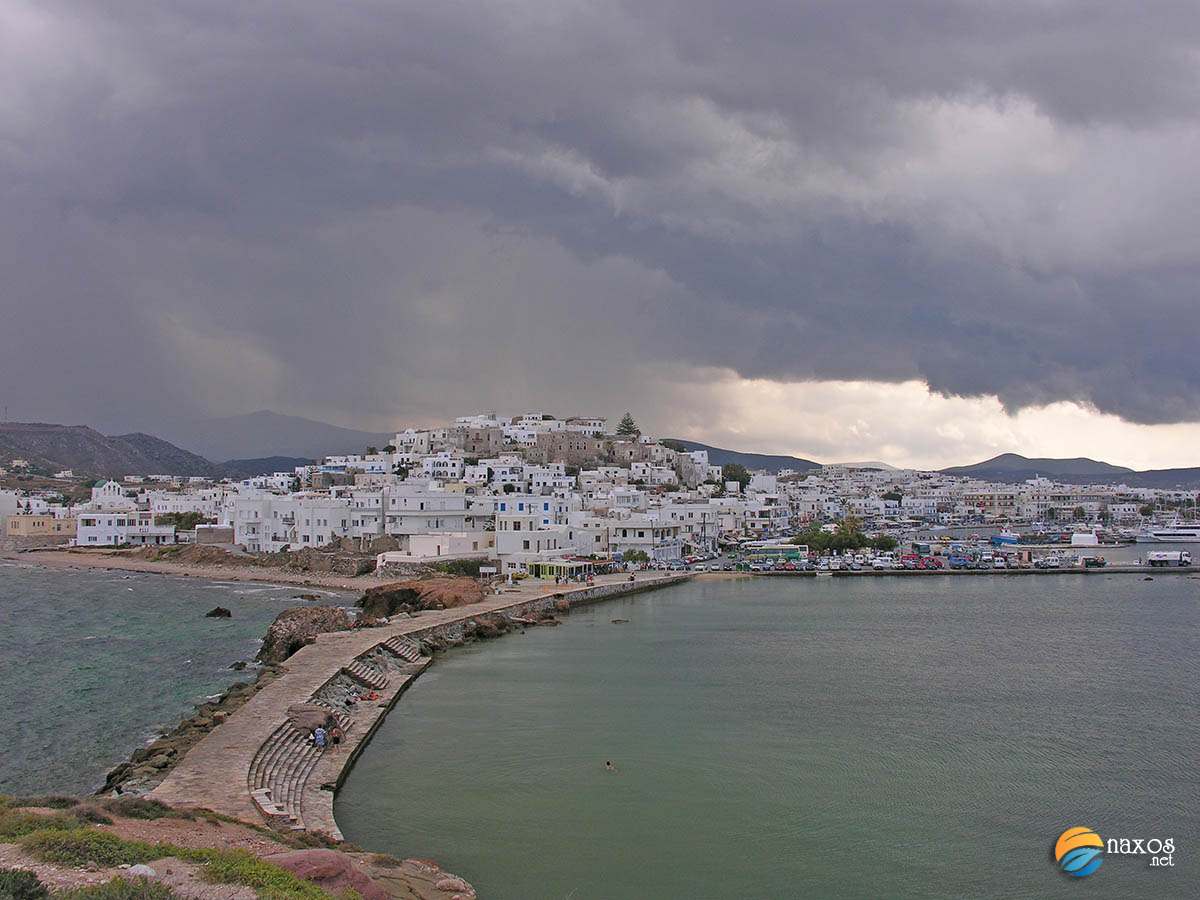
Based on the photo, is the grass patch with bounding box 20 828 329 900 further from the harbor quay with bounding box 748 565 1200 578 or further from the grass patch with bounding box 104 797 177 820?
the harbor quay with bounding box 748 565 1200 578

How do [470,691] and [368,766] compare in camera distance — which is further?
[470,691]

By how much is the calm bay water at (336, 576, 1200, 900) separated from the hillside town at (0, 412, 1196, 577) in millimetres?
23837

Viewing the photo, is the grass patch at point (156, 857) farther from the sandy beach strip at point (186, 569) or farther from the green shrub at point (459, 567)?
the green shrub at point (459, 567)

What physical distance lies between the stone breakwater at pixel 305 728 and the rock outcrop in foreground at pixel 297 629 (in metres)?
0.90

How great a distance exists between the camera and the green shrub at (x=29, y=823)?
36.3 ft

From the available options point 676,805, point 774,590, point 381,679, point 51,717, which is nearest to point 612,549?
point 774,590

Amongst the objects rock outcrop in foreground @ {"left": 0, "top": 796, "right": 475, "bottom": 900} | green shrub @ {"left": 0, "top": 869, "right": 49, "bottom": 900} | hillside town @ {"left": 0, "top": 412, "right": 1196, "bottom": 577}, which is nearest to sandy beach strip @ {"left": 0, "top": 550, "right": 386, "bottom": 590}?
hillside town @ {"left": 0, "top": 412, "right": 1196, "bottom": 577}

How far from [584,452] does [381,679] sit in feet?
243

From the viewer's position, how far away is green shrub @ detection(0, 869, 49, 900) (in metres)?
8.83

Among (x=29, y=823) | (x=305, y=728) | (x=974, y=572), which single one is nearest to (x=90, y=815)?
(x=29, y=823)

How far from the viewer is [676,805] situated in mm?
16516

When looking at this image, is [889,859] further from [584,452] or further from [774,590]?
[584,452]

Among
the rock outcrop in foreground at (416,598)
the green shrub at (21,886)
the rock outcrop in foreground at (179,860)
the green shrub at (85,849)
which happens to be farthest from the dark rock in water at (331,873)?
the rock outcrop in foreground at (416,598)

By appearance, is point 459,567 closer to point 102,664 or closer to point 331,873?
point 102,664
